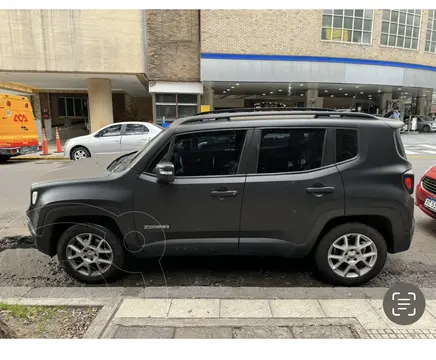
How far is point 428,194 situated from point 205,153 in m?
3.60

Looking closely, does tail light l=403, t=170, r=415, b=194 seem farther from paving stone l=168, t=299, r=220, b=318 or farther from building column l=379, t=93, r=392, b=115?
building column l=379, t=93, r=392, b=115

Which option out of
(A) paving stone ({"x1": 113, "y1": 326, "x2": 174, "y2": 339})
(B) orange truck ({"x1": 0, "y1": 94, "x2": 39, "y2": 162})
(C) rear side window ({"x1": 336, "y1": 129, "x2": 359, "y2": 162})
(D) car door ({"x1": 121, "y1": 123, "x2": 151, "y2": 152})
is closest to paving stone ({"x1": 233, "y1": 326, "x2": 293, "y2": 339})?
(A) paving stone ({"x1": 113, "y1": 326, "x2": 174, "y2": 339})

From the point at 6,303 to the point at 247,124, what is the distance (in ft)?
9.03

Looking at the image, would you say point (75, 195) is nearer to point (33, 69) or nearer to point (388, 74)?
point (33, 69)

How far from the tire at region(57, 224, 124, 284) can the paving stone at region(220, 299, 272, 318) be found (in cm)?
119

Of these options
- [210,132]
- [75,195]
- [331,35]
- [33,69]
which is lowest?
[75,195]

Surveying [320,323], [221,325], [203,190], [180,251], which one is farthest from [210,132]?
[320,323]

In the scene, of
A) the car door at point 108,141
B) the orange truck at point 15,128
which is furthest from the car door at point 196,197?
the orange truck at point 15,128

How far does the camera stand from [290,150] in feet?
10.5

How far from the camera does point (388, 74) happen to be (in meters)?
22.6

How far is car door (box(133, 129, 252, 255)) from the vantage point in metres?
3.14

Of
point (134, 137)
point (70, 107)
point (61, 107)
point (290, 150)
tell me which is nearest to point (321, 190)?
point (290, 150)

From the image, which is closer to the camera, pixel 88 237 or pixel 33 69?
pixel 88 237

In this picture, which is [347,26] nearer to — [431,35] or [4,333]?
[431,35]
